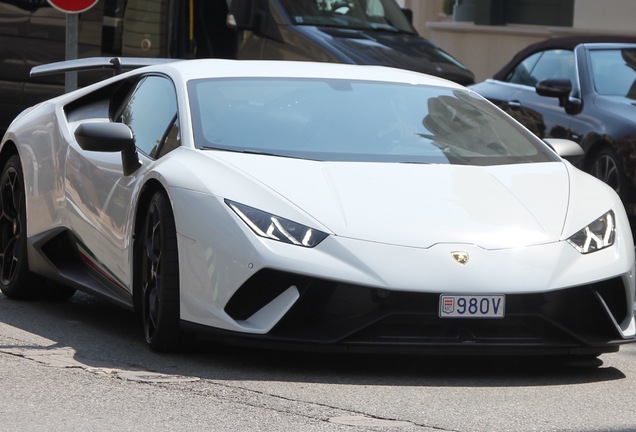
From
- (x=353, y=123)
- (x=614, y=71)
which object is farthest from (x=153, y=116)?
(x=614, y=71)

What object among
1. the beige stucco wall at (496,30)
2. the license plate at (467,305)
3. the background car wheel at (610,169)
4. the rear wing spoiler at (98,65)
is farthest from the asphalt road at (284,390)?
the beige stucco wall at (496,30)

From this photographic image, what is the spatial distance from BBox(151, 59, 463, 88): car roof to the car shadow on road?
4.21ft

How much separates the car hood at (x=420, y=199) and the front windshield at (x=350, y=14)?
8255 mm

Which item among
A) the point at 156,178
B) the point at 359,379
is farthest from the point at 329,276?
the point at 156,178

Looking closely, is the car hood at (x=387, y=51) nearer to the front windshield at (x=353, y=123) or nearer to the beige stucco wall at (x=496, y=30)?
the front windshield at (x=353, y=123)

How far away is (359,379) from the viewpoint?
6195 millimetres

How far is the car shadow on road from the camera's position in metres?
6.23

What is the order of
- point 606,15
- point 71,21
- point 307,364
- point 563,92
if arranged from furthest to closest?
point 606,15 < point 563,92 < point 71,21 < point 307,364

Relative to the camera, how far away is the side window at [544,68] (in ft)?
42.6

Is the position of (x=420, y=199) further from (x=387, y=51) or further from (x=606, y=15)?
(x=606, y=15)

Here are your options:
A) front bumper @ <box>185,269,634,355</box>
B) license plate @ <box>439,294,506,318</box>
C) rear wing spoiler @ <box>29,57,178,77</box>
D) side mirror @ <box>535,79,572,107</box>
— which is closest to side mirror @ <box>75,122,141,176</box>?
front bumper @ <box>185,269,634,355</box>

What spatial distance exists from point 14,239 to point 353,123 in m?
2.27

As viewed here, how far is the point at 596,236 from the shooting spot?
658 cm

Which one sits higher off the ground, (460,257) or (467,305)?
(460,257)
